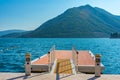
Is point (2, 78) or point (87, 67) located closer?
point (2, 78)

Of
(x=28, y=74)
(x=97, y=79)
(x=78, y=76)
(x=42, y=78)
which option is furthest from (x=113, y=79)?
(x=28, y=74)

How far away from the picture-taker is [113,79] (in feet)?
44.5

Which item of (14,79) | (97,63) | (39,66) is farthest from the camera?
(39,66)

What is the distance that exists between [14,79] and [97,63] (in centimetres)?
514

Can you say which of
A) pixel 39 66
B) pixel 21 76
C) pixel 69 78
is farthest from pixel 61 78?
pixel 39 66

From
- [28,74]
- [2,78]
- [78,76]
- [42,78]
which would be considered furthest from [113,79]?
[2,78]

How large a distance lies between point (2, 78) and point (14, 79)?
2.52ft

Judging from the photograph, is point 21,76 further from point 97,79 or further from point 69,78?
point 97,79

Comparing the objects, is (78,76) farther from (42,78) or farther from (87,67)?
(87,67)

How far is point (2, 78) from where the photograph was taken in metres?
13.7

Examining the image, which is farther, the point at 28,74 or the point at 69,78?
the point at 28,74

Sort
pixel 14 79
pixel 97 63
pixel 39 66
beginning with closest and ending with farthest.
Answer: pixel 14 79 → pixel 97 63 → pixel 39 66

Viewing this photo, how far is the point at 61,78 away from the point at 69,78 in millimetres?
466

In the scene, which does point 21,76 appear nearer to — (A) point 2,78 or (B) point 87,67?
(A) point 2,78
